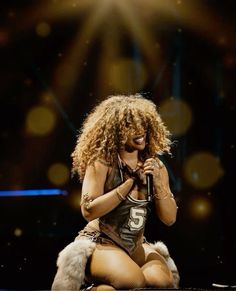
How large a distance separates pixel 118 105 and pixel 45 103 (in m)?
2.18

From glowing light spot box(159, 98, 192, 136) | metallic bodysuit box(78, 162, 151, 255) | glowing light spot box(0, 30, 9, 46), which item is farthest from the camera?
glowing light spot box(0, 30, 9, 46)

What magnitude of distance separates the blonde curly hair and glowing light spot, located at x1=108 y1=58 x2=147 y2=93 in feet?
6.26

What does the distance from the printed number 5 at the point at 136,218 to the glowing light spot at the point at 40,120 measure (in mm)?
2392

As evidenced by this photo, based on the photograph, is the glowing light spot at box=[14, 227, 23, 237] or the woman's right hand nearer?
the woman's right hand

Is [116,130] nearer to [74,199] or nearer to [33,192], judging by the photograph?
[74,199]

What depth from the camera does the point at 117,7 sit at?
14.1 ft

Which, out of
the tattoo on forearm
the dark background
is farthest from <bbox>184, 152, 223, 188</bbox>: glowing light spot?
the tattoo on forearm

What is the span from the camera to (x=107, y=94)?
4.38m

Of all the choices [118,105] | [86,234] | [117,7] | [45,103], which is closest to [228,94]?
[117,7]

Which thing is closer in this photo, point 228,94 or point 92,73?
point 228,94

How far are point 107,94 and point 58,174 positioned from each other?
811mm

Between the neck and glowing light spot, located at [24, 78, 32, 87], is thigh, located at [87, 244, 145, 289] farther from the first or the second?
glowing light spot, located at [24, 78, 32, 87]

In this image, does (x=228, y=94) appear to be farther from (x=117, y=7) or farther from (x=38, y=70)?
(x=38, y=70)

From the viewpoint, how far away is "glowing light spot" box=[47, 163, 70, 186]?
14.1 ft
